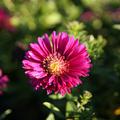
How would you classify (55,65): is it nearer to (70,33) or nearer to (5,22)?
(70,33)

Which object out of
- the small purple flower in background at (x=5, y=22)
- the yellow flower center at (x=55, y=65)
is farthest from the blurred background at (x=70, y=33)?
the yellow flower center at (x=55, y=65)

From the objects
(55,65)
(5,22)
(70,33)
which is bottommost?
(55,65)

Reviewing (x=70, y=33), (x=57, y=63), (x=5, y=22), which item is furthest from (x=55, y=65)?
(x=5, y=22)

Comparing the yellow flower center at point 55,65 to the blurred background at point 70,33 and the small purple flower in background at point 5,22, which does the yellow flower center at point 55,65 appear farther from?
the small purple flower in background at point 5,22

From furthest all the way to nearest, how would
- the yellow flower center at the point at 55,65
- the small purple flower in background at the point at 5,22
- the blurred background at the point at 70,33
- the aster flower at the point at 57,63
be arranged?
the small purple flower in background at the point at 5,22 → the blurred background at the point at 70,33 → the yellow flower center at the point at 55,65 → the aster flower at the point at 57,63

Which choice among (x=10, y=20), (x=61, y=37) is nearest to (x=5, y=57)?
(x=10, y=20)

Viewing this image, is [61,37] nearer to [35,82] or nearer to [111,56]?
[35,82]

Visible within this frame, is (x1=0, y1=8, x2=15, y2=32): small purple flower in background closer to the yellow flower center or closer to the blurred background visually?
the blurred background
